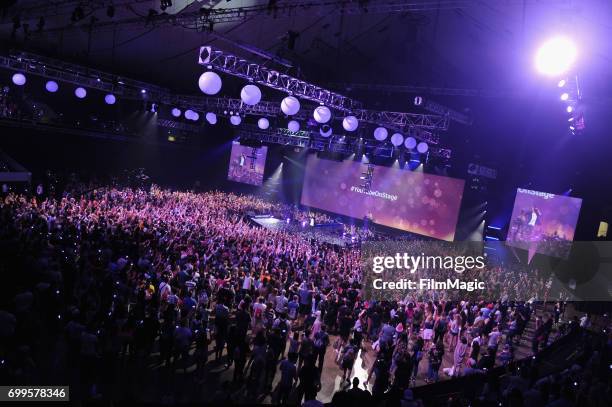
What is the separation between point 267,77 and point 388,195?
31.1ft

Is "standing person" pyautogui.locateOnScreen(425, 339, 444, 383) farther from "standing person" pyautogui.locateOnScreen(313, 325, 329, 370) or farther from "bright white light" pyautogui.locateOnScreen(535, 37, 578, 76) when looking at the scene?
"bright white light" pyautogui.locateOnScreen(535, 37, 578, 76)

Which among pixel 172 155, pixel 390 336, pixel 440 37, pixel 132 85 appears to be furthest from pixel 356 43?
pixel 172 155

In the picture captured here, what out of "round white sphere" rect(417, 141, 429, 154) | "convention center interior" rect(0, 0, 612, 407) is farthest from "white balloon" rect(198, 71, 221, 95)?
"round white sphere" rect(417, 141, 429, 154)

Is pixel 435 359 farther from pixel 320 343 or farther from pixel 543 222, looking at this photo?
pixel 543 222

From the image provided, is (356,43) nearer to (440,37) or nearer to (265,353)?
(440,37)

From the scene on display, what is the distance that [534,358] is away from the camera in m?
8.33

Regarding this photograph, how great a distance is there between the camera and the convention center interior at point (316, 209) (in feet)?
19.2

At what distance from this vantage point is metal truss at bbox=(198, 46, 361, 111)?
9125 millimetres

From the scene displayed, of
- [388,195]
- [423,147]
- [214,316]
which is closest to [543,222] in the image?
[423,147]

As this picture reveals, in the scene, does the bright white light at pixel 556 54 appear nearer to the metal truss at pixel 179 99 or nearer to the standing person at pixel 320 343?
the standing person at pixel 320 343

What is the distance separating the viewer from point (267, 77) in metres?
10.9

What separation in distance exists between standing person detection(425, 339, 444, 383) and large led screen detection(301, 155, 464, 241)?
1042cm

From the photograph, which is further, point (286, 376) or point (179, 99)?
point (179, 99)

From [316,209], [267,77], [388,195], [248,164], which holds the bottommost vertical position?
[316,209]
